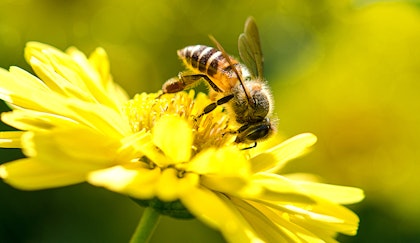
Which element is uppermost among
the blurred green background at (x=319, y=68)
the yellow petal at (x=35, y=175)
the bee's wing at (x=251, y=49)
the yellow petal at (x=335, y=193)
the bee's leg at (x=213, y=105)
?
the blurred green background at (x=319, y=68)

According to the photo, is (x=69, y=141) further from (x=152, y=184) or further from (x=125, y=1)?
(x=125, y=1)

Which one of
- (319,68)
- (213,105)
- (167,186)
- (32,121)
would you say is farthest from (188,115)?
(319,68)

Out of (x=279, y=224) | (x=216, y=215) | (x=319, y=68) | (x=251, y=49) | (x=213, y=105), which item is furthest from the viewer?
(x=319, y=68)

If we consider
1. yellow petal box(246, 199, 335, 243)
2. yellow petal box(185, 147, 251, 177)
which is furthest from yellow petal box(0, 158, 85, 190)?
yellow petal box(246, 199, 335, 243)

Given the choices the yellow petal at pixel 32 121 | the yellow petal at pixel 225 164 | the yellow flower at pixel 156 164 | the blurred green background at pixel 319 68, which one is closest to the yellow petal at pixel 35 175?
the yellow flower at pixel 156 164

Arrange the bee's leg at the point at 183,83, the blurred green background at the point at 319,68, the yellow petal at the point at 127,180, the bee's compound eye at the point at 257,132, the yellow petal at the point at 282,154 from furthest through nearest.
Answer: the blurred green background at the point at 319,68 < the bee's leg at the point at 183,83 < the bee's compound eye at the point at 257,132 < the yellow petal at the point at 282,154 < the yellow petal at the point at 127,180

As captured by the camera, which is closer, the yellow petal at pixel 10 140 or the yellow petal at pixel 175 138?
the yellow petal at pixel 175 138

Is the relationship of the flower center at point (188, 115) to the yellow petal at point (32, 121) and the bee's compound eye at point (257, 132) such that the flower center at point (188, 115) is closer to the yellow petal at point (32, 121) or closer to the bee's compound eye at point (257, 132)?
the bee's compound eye at point (257, 132)

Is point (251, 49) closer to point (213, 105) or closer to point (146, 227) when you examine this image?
point (213, 105)
